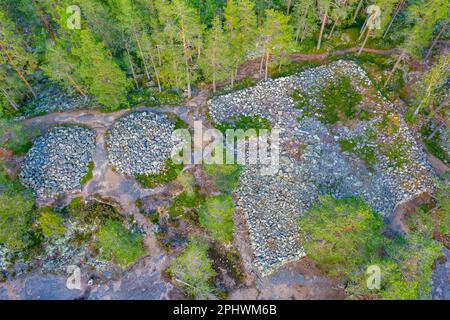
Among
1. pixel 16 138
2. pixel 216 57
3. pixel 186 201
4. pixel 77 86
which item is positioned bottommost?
pixel 186 201

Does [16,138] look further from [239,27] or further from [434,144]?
[434,144]

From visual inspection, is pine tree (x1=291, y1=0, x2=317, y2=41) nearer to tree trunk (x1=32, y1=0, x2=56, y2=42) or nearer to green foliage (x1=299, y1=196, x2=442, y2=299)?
green foliage (x1=299, y1=196, x2=442, y2=299)

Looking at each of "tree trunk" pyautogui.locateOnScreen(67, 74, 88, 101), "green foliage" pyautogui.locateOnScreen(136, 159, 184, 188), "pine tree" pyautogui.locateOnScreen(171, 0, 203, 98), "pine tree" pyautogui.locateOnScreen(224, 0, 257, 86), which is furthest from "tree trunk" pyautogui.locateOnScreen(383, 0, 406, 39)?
"tree trunk" pyautogui.locateOnScreen(67, 74, 88, 101)

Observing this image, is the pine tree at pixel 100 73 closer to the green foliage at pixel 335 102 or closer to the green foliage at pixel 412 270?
the green foliage at pixel 335 102

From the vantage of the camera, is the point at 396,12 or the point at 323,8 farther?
the point at 396,12

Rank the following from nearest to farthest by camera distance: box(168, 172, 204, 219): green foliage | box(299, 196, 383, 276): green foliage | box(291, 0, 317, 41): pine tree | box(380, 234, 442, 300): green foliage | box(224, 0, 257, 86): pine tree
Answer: box(380, 234, 442, 300): green foliage < box(299, 196, 383, 276): green foliage < box(224, 0, 257, 86): pine tree < box(168, 172, 204, 219): green foliage < box(291, 0, 317, 41): pine tree

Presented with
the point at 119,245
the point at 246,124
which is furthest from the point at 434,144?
the point at 119,245

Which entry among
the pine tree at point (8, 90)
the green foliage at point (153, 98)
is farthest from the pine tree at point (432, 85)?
the pine tree at point (8, 90)
